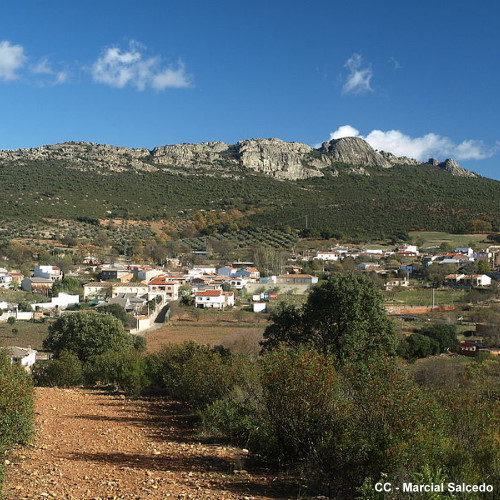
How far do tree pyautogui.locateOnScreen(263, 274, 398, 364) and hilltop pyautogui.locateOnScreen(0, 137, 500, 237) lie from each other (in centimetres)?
6326

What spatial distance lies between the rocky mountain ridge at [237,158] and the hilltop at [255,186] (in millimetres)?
246

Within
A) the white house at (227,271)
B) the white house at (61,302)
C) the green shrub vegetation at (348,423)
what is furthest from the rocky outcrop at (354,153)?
the green shrub vegetation at (348,423)

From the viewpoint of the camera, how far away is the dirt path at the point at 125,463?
7.13 metres

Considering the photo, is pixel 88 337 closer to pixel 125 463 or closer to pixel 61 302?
pixel 125 463

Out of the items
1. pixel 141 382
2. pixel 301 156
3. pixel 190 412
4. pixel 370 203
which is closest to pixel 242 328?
pixel 141 382

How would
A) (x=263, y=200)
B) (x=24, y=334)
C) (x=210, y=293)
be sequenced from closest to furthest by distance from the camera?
(x=24, y=334) → (x=210, y=293) → (x=263, y=200)

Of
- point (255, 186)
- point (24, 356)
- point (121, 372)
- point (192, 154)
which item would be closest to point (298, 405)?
point (121, 372)

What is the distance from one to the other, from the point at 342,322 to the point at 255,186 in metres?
95.1

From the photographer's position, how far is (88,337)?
23047 mm

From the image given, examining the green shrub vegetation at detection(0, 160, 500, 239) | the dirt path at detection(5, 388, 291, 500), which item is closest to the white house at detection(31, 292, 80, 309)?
the green shrub vegetation at detection(0, 160, 500, 239)

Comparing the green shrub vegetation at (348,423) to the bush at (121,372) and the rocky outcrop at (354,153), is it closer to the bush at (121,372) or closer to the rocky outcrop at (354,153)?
the bush at (121,372)

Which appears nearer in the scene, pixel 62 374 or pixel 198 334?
pixel 62 374

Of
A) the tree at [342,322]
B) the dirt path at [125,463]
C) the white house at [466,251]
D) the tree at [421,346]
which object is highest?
the white house at [466,251]

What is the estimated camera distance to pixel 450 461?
6.63 metres
